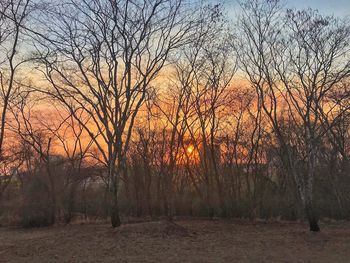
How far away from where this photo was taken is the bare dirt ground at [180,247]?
1233cm

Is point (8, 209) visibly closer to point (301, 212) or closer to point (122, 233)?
point (122, 233)

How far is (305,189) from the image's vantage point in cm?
1741

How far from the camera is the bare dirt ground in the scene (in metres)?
12.3

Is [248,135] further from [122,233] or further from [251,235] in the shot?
[122,233]

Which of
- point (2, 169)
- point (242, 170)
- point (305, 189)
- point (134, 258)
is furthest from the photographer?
point (2, 169)

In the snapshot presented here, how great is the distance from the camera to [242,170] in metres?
31.1

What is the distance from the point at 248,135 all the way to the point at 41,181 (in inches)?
554

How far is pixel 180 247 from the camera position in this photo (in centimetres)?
1408

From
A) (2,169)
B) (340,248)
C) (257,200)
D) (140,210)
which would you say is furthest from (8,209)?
(340,248)

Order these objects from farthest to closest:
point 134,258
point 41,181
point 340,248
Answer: point 41,181 < point 340,248 < point 134,258

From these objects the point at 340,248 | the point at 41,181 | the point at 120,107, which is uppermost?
the point at 120,107

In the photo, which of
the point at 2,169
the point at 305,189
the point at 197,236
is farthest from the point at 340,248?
the point at 2,169

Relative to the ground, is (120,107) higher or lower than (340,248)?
higher

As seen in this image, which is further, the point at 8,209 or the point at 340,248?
the point at 8,209
